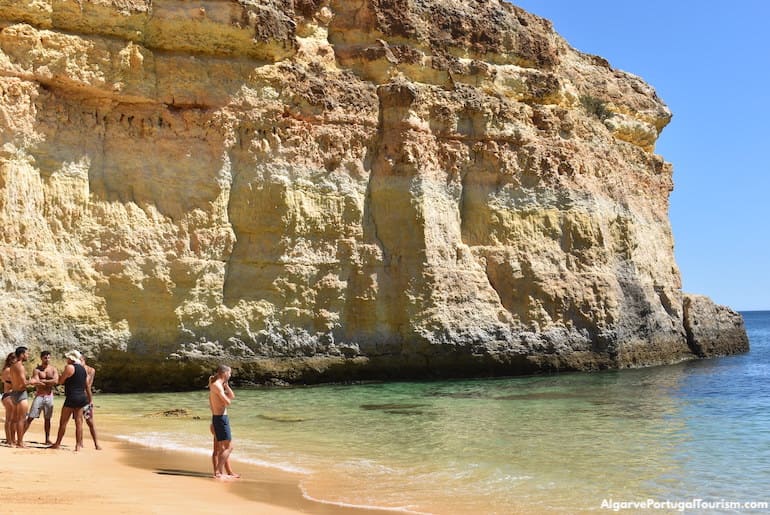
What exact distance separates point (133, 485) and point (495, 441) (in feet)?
18.1

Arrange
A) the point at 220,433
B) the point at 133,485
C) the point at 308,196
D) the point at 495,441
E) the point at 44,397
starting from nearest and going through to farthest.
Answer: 1. the point at 133,485
2. the point at 220,433
3. the point at 44,397
4. the point at 495,441
5. the point at 308,196

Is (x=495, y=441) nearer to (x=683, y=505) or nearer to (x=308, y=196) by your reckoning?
(x=683, y=505)

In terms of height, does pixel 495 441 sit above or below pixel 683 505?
above

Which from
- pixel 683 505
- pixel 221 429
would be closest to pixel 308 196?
pixel 221 429

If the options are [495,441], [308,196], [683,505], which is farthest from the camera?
[308,196]

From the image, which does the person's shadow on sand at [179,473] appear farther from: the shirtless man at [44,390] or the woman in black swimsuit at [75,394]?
the shirtless man at [44,390]

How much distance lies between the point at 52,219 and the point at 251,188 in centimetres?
425

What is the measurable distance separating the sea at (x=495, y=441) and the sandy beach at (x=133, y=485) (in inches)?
14.3

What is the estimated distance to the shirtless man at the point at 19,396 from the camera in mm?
10172

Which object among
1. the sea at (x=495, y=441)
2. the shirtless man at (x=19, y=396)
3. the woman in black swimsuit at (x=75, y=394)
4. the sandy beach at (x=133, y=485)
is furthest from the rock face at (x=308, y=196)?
the sandy beach at (x=133, y=485)

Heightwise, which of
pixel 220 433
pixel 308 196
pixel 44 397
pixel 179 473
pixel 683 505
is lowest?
pixel 683 505

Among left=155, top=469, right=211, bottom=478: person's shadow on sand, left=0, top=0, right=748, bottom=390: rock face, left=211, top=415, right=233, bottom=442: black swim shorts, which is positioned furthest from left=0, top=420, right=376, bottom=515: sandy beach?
left=0, top=0, right=748, bottom=390: rock face

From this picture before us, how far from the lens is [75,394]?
10148 millimetres

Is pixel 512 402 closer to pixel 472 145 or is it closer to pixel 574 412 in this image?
pixel 574 412
